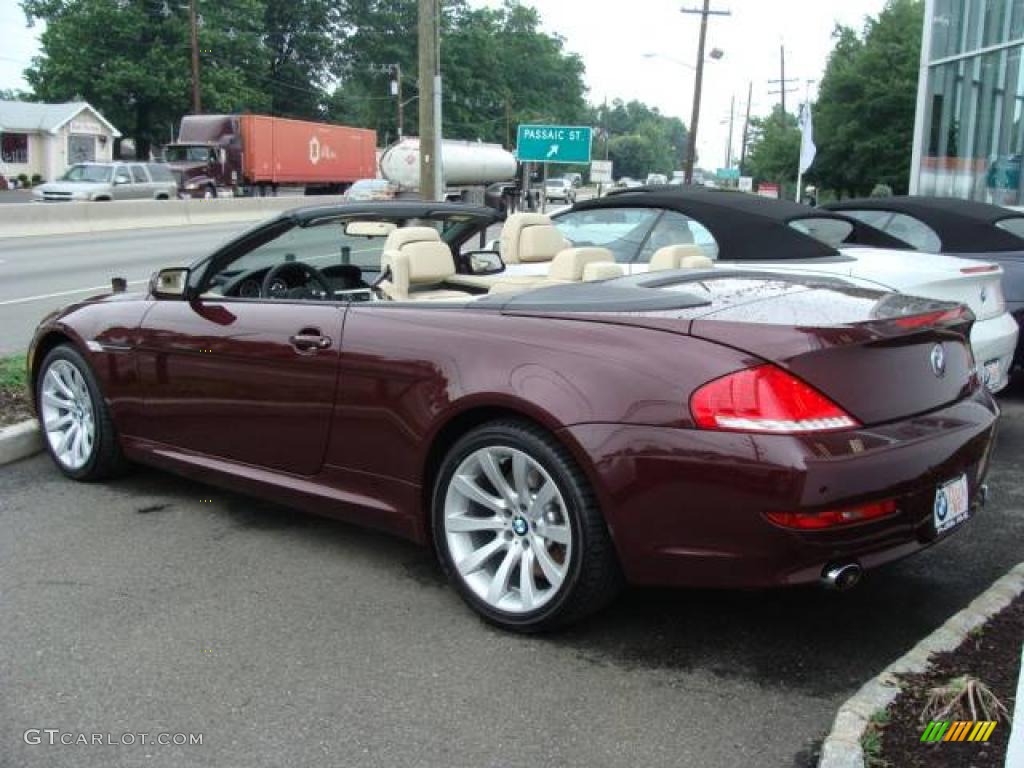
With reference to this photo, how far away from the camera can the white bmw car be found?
580 centimetres

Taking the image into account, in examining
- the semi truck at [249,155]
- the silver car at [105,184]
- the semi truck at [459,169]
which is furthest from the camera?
the semi truck at [249,155]

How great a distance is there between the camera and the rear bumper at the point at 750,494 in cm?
295

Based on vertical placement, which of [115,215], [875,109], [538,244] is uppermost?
[875,109]

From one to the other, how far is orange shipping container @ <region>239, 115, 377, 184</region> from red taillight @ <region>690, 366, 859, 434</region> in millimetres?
40045

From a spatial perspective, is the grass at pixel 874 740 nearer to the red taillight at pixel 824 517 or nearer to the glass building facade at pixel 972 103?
the red taillight at pixel 824 517

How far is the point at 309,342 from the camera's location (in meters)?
4.03

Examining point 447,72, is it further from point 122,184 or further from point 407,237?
point 407,237

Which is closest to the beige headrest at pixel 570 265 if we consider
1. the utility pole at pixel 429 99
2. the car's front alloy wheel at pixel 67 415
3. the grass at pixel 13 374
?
the car's front alloy wheel at pixel 67 415

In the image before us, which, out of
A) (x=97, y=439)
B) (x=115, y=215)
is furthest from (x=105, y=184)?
(x=97, y=439)

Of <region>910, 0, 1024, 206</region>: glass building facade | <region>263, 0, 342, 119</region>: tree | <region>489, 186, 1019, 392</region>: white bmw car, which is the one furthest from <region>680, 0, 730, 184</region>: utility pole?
<region>263, 0, 342, 119</region>: tree

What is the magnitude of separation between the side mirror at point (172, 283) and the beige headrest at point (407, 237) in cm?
94

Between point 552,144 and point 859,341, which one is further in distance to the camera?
point 552,144

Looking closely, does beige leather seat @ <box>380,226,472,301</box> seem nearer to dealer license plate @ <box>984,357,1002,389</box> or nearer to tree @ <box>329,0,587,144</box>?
dealer license plate @ <box>984,357,1002,389</box>

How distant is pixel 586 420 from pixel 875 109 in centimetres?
3471
